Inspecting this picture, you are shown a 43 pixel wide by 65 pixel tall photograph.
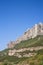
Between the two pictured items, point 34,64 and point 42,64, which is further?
point 34,64

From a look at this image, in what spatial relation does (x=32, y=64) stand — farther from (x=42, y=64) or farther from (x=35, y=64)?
(x=42, y=64)

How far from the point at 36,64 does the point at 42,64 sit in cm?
554

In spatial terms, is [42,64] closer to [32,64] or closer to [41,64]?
[41,64]

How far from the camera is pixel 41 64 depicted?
121 m

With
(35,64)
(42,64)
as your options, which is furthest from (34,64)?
(42,64)

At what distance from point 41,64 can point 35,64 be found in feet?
30.2

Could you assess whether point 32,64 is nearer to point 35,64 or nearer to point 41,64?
point 35,64

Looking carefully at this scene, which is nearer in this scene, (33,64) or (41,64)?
(41,64)

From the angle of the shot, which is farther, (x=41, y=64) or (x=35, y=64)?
(x=35, y=64)

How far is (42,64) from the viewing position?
12212 centimetres

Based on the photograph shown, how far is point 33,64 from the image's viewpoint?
426 feet

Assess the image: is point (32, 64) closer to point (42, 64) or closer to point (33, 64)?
point (33, 64)

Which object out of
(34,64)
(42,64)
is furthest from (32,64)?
(42,64)

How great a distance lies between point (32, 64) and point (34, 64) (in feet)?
3.72
